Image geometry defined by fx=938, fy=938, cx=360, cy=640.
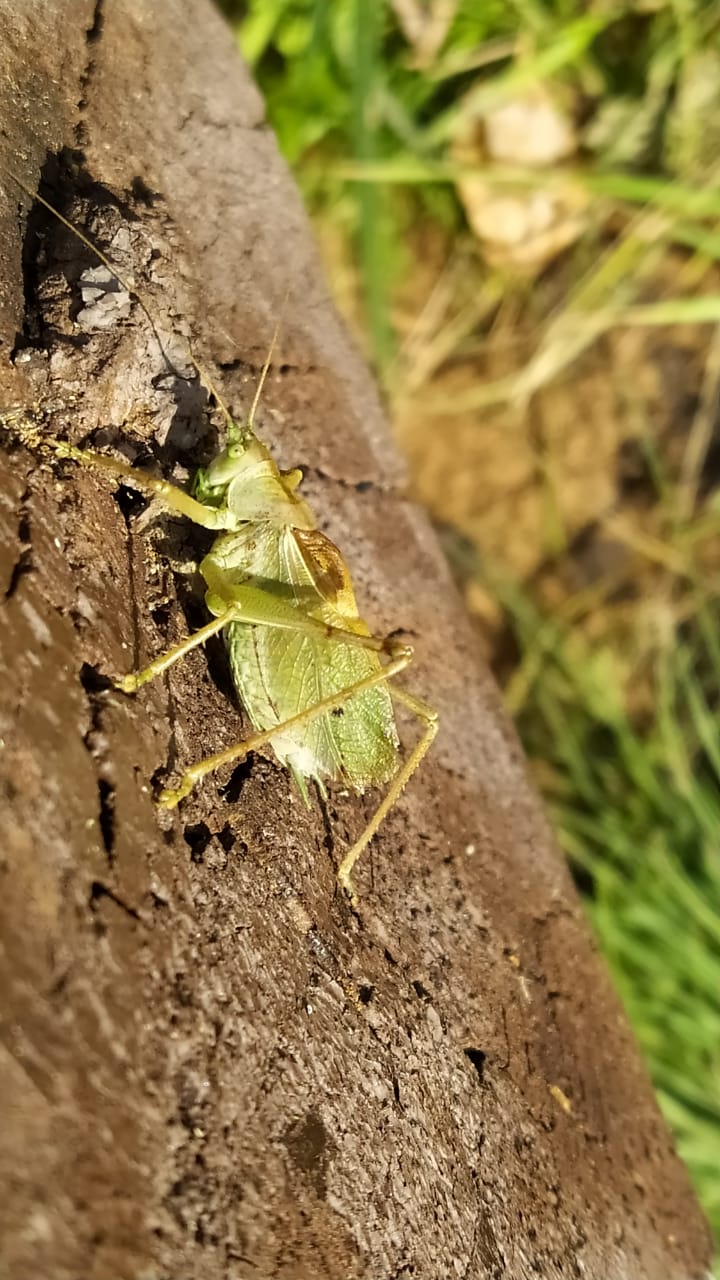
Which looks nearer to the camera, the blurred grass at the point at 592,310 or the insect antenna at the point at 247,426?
the insect antenna at the point at 247,426

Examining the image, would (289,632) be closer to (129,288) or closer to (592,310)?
(129,288)

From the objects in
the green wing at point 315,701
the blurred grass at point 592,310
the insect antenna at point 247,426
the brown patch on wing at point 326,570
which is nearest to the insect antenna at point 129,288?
the insect antenna at point 247,426

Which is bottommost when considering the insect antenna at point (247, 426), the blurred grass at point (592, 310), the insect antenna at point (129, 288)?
the blurred grass at point (592, 310)

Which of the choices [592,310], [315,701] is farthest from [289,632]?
[592,310]

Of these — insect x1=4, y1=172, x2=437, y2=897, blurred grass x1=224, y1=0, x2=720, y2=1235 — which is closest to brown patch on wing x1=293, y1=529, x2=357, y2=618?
insect x1=4, y1=172, x2=437, y2=897

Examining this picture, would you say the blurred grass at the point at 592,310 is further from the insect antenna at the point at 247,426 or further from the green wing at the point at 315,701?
the green wing at the point at 315,701

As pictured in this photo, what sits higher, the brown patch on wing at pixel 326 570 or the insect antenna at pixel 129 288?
the insect antenna at pixel 129 288
